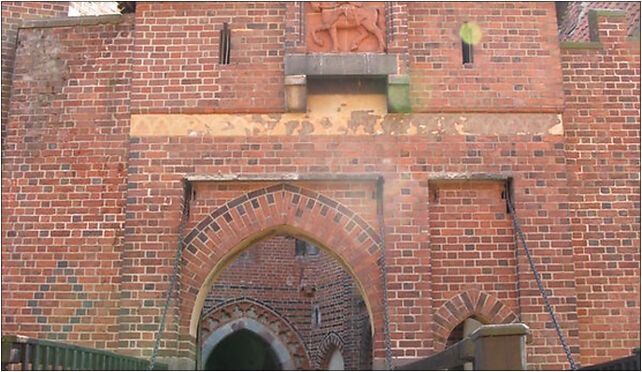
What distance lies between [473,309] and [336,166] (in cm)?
256

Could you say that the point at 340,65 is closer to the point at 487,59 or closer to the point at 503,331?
the point at 487,59

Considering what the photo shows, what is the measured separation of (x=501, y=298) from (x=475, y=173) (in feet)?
5.46

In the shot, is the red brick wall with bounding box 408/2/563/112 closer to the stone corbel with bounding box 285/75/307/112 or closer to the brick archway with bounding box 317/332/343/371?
the stone corbel with bounding box 285/75/307/112

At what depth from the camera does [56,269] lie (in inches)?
489

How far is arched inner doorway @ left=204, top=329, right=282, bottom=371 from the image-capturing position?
2272cm

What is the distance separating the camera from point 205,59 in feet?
42.0

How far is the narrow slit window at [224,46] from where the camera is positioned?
506 inches

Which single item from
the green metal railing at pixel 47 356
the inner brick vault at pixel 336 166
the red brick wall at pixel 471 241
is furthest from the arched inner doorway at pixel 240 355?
the green metal railing at pixel 47 356

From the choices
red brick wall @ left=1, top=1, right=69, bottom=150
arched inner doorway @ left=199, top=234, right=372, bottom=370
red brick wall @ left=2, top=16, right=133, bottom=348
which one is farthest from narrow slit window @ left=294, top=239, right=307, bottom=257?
red brick wall @ left=2, top=16, right=133, bottom=348

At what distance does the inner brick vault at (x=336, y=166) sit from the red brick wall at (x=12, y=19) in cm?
20

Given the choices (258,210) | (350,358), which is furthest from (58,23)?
(350,358)

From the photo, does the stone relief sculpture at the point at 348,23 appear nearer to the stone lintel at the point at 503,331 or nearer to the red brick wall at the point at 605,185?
the red brick wall at the point at 605,185

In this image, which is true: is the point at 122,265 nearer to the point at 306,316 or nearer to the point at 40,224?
the point at 40,224

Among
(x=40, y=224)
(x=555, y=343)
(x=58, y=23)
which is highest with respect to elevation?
(x=58, y=23)
